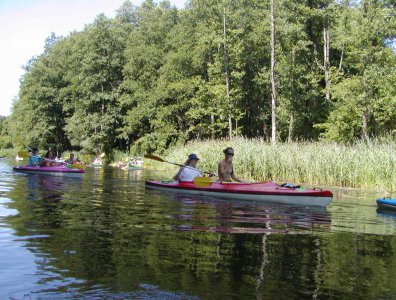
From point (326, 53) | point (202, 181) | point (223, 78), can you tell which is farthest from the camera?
point (223, 78)

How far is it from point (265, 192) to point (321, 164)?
17.5ft

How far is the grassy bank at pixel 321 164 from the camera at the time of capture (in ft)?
46.7

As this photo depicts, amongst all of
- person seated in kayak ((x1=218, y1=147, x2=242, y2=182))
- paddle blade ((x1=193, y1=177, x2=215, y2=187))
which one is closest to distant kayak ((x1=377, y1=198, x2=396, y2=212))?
person seated in kayak ((x1=218, y1=147, x2=242, y2=182))

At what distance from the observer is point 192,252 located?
5.53 metres

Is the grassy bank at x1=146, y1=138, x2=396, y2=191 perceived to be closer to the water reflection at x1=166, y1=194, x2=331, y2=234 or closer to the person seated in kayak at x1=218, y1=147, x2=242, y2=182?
the person seated in kayak at x1=218, y1=147, x2=242, y2=182

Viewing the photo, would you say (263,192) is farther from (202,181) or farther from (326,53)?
(326,53)

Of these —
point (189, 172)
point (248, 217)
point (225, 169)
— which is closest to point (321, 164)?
point (225, 169)

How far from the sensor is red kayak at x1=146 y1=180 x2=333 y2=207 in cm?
1034

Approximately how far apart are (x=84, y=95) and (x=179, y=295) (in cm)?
4440

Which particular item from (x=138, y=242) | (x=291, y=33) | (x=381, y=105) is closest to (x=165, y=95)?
(x=291, y=33)

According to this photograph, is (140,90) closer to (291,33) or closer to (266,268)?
(291,33)

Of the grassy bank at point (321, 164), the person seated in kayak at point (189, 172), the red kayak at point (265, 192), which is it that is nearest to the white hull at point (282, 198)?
the red kayak at point (265, 192)

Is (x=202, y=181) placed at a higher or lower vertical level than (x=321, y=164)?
lower

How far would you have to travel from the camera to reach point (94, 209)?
364 inches
